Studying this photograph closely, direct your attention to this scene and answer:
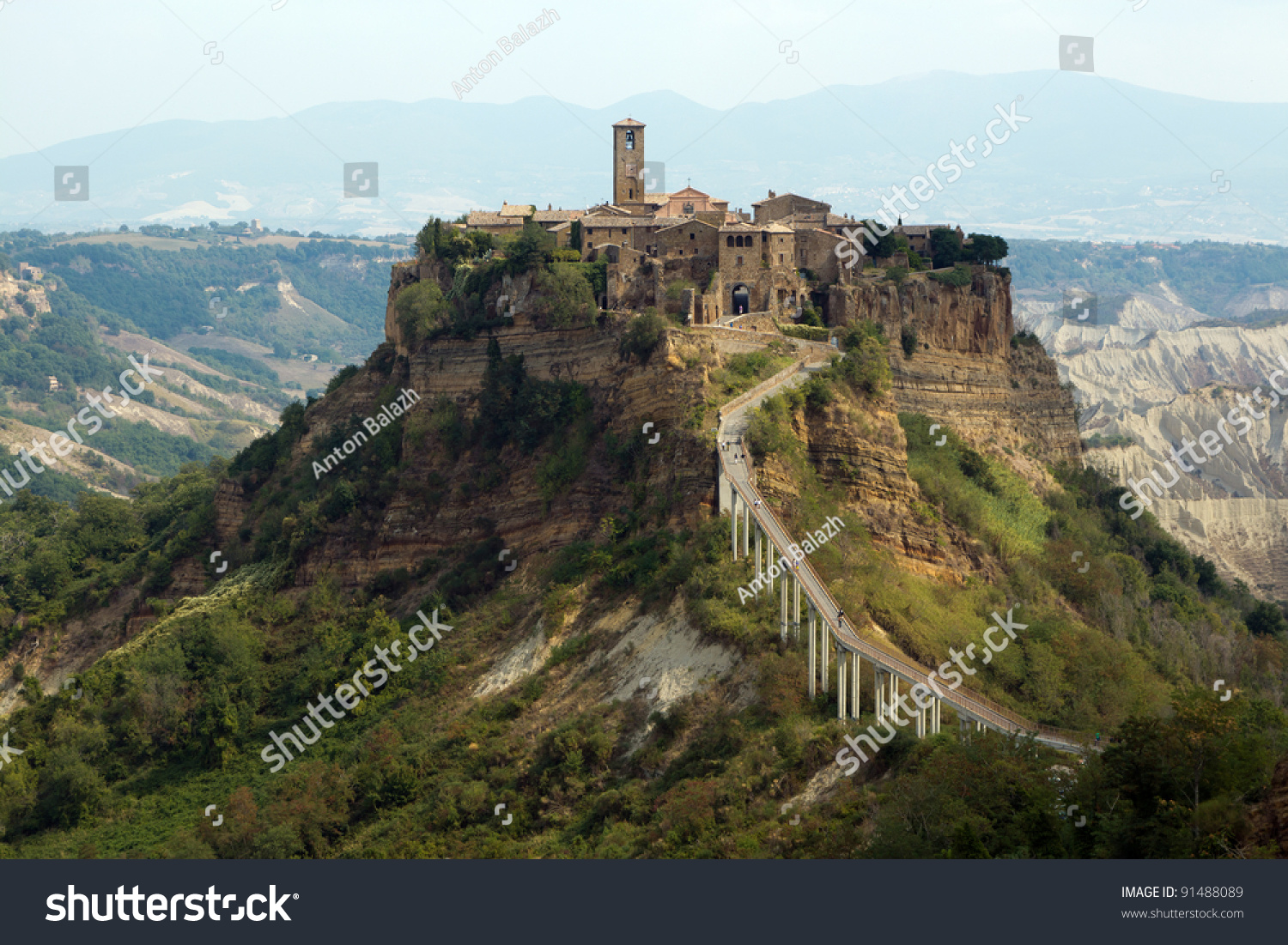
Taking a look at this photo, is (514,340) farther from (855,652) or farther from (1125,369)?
(1125,369)

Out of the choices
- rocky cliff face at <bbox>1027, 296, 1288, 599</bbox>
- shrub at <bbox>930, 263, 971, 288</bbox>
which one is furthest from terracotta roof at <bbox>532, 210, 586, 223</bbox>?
rocky cliff face at <bbox>1027, 296, 1288, 599</bbox>

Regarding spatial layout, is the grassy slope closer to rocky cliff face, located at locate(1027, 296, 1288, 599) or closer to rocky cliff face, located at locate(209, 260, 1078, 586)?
rocky cliff face, located at locate(209, 260, 1078, 586)

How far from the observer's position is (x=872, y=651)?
134 ft

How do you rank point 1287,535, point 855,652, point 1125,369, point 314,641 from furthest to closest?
point 1125,369
point 1287,535
point 314,641
point 855,652

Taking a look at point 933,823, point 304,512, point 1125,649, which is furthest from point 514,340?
point 933,823

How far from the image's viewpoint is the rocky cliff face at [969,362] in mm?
63438

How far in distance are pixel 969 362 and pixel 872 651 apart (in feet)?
95.4

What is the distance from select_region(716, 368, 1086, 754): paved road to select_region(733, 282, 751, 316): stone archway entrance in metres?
12.6

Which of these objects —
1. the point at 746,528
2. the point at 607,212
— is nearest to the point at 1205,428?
the point at 607,212

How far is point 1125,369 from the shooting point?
605 ft

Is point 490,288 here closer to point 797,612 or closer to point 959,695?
point 797,612

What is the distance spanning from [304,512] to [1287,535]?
2540 inches

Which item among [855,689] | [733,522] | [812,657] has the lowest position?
[855,689]

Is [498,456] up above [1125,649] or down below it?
above
